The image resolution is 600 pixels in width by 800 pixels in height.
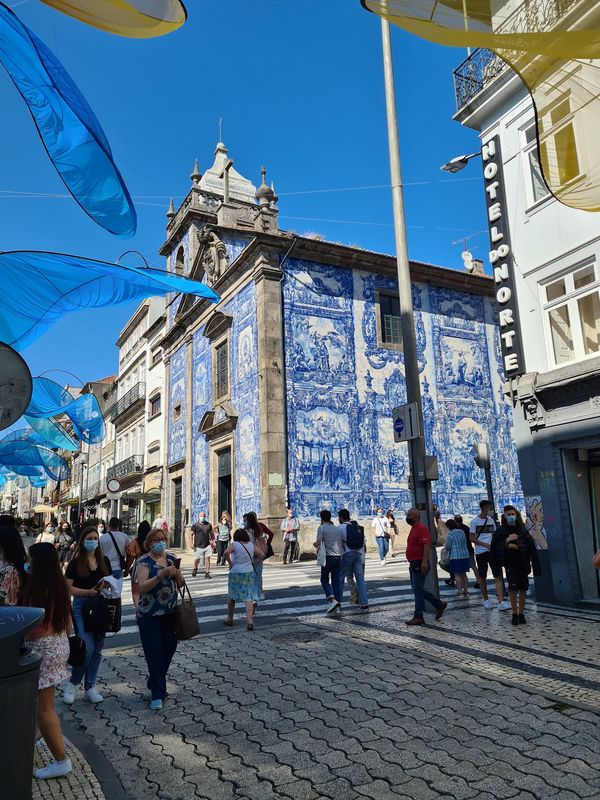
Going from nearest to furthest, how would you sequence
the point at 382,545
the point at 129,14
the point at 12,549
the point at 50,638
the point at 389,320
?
the point at 129,14, the point at 50,638, the point at 12,549, the point at 382,545, the point at 389,320

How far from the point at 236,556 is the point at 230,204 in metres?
21.2

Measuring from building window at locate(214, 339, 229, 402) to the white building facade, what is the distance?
14.7 m

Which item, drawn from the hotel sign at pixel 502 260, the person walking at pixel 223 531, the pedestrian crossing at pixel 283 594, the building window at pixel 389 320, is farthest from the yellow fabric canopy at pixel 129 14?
the building window at pixel 389 320

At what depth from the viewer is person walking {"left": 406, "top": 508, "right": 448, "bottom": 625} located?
8.45 meters

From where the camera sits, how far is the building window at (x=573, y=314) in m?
10.5

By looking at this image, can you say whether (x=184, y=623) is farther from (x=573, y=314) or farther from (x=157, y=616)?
(x=573, y=314)

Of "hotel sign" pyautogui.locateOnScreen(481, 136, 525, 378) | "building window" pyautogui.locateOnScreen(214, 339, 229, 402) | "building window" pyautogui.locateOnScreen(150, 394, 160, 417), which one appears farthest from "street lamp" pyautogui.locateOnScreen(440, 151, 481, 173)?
"building window" pyautogui.locateOnScreen(150, 394, 160, 417)

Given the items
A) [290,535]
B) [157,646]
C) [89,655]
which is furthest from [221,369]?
[157,646]

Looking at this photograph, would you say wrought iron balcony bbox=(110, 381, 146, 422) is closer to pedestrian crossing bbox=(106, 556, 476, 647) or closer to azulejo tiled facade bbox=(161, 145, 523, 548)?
azulejo tiled facade bbox=(161, 145, 523, 548)

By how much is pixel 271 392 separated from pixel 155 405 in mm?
15929

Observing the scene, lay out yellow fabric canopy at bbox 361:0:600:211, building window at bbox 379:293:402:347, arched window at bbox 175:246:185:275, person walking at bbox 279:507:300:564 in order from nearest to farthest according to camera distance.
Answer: yellow fabric canopy at bbox 361:0:600:211 < person walking at bbox 279:507:300:564 < building window at bbox 379:293:402:347 < arched window at bbox 175:246:185:275

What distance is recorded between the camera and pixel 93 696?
5477 mm

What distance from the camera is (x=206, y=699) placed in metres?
5.36

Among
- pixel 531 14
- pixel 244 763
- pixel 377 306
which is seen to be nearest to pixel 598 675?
pixel 244 763
